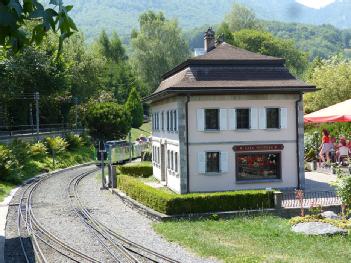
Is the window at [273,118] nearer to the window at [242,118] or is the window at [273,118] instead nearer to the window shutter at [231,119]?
the window at [242,118]

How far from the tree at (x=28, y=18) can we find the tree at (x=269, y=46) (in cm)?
8098

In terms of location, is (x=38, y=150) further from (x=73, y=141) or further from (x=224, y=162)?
(x=224, y=162)

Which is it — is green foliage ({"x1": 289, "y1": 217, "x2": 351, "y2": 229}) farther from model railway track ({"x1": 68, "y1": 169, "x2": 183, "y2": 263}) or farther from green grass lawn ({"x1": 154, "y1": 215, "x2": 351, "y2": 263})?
model railway track ({"x1": 68, "y1": 169, "x2": 183, "y2": 263})

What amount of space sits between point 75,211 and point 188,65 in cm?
1012

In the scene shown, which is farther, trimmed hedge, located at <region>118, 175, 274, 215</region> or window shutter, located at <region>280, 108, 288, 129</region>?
window shutter, located at <region>280, 108, 288, 129</region>

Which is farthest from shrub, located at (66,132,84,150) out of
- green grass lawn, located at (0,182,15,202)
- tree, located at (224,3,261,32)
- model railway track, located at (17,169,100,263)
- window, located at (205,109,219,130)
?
tree, located at (224,3,261,32)

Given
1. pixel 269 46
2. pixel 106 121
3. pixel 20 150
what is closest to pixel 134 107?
pixel 106 121

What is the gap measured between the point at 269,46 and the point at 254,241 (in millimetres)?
72292

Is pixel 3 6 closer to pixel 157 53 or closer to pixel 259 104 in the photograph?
pixel 259 104

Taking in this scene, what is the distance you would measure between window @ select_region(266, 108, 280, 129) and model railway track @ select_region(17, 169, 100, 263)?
1321 cm

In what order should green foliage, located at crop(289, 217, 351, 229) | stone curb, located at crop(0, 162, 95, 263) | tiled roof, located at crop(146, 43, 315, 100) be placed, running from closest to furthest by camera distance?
stone curb, located at crop(0, 162, 95, 263) → green foliage, located at crop(289, 217, 351, 229) → tiled roof, located at crop(146, 43, 315, 100)

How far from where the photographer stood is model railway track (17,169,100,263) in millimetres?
14742

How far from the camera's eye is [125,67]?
9288 cm

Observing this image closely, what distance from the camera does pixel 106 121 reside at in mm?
53156
